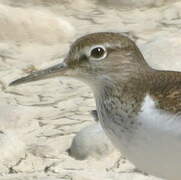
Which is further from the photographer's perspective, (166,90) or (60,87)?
(60,87)

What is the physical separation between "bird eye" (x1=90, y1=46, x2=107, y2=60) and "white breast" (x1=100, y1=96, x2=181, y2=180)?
1.45 ft

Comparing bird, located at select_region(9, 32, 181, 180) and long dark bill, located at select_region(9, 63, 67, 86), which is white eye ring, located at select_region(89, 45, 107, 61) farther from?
long dark bill, located at select_region(9, 63, 67, 86)

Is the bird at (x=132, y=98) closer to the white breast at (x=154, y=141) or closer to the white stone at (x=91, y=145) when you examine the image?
the white breast at (x=154, y=141)

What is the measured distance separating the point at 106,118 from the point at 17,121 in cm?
184

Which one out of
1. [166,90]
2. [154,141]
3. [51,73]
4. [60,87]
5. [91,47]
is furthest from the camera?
[60,87]

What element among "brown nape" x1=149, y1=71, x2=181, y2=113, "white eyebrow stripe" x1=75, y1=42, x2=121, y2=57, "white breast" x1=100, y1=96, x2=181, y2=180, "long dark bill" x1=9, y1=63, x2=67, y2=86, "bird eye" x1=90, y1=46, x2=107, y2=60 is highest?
"white eyebrow stripe" x1=75, y1=42, x2=121, y2=57

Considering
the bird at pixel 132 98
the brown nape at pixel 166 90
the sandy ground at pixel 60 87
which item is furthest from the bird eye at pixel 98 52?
the sandy ground at pixel 60 87

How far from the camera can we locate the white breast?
4.38 m

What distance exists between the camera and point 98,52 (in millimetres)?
4820

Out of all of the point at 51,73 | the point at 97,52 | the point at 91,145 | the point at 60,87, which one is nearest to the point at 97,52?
the point at 97,52

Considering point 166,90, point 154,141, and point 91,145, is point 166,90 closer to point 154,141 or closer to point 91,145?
point 154,141

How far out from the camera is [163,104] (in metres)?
4.47

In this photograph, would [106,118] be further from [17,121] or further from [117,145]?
[17,121]

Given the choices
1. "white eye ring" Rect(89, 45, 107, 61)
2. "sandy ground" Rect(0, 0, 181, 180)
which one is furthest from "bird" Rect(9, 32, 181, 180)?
"sandy ground" Rect(0, 0, 181, 180)
